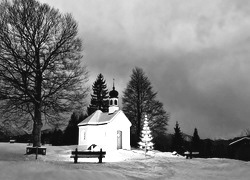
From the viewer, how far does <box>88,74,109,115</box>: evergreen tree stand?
5616cm

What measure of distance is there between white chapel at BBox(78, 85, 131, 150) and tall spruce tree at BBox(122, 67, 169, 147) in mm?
3374

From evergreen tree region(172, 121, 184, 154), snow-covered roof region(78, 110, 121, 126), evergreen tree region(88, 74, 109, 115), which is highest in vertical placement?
evergreen tree region(88, 74, 109, 115)

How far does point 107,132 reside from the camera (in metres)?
36.0

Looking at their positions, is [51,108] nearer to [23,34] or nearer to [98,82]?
[23,34]

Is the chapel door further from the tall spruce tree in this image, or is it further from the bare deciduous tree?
the bare deciduous tree

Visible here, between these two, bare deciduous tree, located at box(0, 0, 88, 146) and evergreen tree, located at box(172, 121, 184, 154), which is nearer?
bare deciduous tree, located at box(0, 0, 88, 146)

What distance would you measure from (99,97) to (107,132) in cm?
2185

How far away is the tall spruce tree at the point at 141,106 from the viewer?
40344mm

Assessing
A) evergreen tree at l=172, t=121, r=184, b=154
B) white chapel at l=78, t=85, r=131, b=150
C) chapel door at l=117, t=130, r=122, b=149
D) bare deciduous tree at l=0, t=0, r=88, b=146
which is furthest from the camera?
evergreen tree at l=172, t=121, r=184, b=154

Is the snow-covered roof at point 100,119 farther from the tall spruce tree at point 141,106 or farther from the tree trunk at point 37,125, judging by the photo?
the tree trunk at point 37,125

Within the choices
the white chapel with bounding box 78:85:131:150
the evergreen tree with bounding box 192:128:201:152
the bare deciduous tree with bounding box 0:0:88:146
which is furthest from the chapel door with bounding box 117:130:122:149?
the evergreen tree with bounding box 192:128:201:152

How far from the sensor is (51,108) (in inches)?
909

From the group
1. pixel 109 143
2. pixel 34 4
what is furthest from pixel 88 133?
pixel 34 4

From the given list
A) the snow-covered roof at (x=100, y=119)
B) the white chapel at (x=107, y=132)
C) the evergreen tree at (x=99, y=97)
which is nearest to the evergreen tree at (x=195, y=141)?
the evergreen tree at (x=99, y=97)
